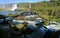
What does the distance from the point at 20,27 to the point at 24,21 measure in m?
0.11

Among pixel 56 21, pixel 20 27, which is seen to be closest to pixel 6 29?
Result: pixel 20 27

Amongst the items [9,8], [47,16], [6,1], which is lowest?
[47,16]

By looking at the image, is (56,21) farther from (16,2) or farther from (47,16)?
(16,2)

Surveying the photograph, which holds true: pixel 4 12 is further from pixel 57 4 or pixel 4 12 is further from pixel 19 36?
pixel 57 4

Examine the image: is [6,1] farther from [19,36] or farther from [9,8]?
[19,36]

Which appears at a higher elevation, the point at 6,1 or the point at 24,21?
the point at 6,1

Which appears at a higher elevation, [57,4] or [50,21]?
[57,4]

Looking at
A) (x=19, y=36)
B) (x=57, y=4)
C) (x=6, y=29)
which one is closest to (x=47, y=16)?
(x=57, y=4)

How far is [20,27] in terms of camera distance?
1.68m

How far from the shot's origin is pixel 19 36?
168 centimetres

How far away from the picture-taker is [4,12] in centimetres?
175

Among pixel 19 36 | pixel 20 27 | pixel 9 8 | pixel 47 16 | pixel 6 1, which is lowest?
pixel 19 36

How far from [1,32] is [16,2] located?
1.68 feet

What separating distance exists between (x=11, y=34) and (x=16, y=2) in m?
0.50
